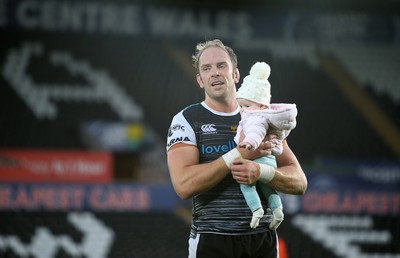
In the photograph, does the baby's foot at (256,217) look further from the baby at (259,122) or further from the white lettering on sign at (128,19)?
the white lettering on sign at (128,19)

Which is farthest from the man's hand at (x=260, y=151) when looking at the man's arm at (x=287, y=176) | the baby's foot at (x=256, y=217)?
the baby's foot at (x=256, y=217)

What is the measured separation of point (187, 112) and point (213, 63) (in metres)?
0.26

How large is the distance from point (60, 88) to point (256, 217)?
804 cm

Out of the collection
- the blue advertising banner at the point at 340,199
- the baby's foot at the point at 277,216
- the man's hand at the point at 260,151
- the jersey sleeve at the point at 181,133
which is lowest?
the blue advertising banner at the point at 340,199

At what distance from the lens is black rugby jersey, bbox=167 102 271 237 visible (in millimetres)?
3406

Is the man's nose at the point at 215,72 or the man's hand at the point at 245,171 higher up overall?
the man's nose at the point at 215,72

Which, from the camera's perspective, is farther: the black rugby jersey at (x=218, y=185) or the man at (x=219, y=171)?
the black rugby jersey at (x=218, y=185)

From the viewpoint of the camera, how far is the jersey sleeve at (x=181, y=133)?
349 cm

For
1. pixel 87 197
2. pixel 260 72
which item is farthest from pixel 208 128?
pixel 87 197

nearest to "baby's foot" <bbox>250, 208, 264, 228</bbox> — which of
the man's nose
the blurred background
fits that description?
the man's nose

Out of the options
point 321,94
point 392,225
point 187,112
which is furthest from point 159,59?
point 187,112

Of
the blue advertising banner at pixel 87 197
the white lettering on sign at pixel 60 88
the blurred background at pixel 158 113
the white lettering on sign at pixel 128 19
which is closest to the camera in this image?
the blue advertising banner at pixel 87 197

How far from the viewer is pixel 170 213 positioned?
9.43m

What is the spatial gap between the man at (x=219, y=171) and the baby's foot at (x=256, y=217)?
84 millimetres
